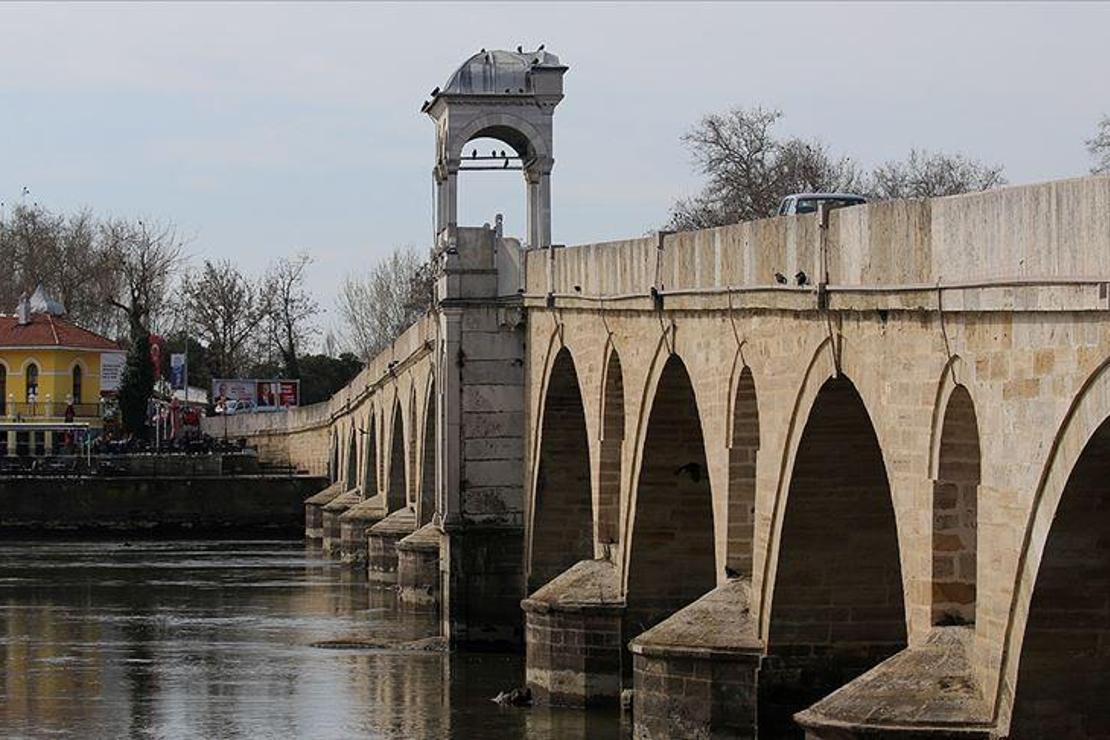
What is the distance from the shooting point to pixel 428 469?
43062 millimetres

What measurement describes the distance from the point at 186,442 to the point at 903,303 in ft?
206

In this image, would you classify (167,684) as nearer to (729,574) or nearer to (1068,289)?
(729,574)

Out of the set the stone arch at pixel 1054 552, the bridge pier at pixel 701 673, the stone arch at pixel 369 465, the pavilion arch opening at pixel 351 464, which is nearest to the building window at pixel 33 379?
the pavilion arch opening at pixel 351 464

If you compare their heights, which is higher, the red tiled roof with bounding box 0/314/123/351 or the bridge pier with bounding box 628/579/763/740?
the red tiled roof with bounding box 0/314/123/351

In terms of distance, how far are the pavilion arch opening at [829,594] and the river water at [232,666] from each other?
12.5 ft

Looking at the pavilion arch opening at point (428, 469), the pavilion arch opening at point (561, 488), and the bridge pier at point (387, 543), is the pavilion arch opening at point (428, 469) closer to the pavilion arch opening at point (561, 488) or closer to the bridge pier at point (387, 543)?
the bridge pier at point (387, 543)

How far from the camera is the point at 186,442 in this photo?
79.1 m

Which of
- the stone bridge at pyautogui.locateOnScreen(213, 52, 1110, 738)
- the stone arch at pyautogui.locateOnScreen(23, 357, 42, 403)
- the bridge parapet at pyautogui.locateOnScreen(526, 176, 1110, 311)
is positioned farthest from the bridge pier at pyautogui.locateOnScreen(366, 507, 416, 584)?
the stone arch at pyautogui.locateOnScreen(23, 357, 42, 403)

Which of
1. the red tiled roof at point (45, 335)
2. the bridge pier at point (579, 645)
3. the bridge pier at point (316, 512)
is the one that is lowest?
the bridge pier at point (579, 645)

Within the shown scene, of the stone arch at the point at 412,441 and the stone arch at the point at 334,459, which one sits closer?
the stone arch at the point at 412,441

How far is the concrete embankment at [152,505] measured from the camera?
64625mm

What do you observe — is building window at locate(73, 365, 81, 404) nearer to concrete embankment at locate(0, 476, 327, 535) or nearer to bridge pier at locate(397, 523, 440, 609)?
concrete embankment at locate(0, 476, 327, 535)

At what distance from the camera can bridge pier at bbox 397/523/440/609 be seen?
39312mm

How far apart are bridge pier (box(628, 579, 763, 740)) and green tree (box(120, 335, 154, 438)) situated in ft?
204
